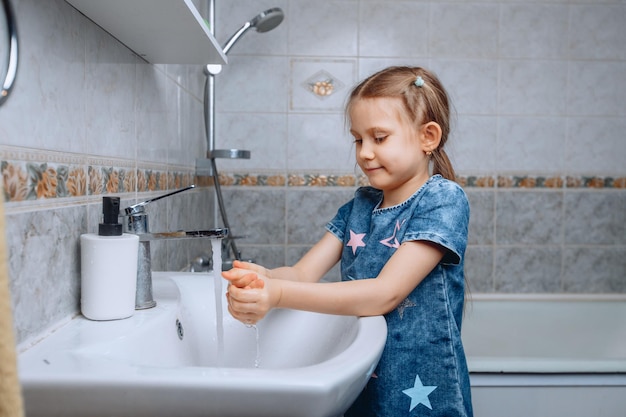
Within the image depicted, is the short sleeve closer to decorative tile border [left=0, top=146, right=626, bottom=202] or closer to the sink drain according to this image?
the sink drain

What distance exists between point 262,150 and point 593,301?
4.44 feet

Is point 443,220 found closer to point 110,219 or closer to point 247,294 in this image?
point 247,294

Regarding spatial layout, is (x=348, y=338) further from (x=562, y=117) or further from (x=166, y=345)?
(x=562, y=117)

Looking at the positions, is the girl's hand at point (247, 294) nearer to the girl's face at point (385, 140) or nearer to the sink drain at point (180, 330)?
the sink drain at point (180, 330)

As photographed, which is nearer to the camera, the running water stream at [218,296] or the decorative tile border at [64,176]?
the decorative tile border at [64,176]

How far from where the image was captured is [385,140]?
0.92 metres

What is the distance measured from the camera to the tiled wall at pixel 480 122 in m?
2.02

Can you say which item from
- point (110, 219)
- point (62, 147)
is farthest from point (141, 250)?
point (62, 147)

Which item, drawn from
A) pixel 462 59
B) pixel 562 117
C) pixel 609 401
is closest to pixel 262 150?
pixel 462 59

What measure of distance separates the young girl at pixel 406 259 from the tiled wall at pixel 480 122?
1056 mm

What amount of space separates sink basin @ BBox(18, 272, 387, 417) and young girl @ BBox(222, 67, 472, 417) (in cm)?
9

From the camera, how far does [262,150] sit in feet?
6.71

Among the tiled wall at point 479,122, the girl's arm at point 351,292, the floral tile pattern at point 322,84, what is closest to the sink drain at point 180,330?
the girl's arm at point 351,292

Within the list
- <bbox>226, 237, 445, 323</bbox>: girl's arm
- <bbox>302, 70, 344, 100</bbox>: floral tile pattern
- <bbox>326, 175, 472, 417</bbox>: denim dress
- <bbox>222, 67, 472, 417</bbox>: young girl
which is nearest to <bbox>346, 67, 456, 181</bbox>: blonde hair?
<bbox>222, 67, 472, 417</bbox>: young girl
